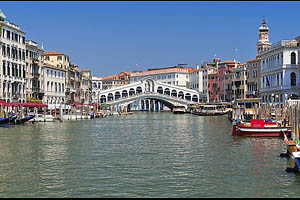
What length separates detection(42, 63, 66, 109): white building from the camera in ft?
166

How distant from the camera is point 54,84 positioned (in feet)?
176

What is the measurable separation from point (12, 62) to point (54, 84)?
13939 mm

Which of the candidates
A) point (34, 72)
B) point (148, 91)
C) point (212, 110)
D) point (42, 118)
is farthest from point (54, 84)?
point (148, 91)

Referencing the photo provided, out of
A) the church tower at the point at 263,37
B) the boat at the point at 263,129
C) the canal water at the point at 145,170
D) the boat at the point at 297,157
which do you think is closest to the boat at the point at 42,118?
the canal water at the point at 145,170

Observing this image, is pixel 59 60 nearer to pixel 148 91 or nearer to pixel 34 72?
pixel 34 72

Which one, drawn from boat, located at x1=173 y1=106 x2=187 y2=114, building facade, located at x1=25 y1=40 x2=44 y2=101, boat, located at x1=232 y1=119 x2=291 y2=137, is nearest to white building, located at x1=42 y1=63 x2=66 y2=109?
building facade, located at x1=25 y1=40 x2=44 y2=101

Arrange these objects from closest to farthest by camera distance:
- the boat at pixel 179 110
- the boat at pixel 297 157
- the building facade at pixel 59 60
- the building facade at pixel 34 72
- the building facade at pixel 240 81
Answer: the boat at pixel 297 157 < the building facade at pixel 34 72 < the building facade at pixel 59 60 < the building facade at pixel 240 81 < the boat at pixel 179 110

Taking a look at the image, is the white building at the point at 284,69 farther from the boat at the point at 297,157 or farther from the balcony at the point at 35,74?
the boat at the point at 297,157

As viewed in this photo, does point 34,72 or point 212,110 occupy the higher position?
point 34,72

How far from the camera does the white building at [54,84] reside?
5059 centimetres

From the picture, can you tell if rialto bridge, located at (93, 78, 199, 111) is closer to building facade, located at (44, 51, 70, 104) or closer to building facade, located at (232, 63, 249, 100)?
building facade, located at (232, 63, 249, 100)

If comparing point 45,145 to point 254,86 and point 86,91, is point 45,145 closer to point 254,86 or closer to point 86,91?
point 254,86

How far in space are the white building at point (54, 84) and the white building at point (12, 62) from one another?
7.27 metres

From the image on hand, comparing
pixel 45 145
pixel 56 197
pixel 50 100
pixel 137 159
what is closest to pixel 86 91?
pixel 50 100
